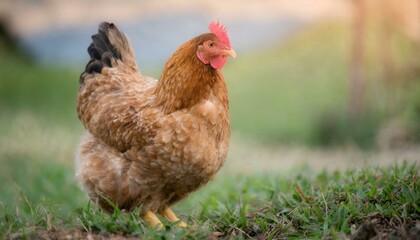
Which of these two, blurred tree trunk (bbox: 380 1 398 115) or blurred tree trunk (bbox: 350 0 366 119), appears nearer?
blurred tree trunk (bbox: 350 0 366 119)

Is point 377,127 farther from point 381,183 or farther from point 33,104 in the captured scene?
point 33,104

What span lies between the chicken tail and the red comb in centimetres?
142

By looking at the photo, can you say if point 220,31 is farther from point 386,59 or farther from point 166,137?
point 386,59

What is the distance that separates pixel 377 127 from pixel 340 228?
10127 mm

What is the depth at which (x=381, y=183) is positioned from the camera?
429cm

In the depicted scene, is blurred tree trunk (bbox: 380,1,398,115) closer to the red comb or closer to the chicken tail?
the chicken tail

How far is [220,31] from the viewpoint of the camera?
158 inches

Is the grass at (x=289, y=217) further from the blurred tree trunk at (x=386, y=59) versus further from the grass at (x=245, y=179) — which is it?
the blurred tree trunk at (x=386, y=59)

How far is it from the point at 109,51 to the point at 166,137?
1715mm

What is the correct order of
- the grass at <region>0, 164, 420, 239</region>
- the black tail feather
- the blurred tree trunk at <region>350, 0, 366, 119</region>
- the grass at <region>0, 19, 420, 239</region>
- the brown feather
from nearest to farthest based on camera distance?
1. the grass at <region>0, 164, 420, 239</region>
2. the grass at <region>0, 19, 420, 239</region>
3. the brown feather
4. the black tail feather
5. the blurred tree trunk at <region>350, 0, 366, 119</region>

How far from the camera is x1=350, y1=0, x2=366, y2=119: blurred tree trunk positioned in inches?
568

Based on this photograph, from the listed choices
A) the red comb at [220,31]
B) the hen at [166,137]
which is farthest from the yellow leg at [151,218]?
the red comb at [220,31]

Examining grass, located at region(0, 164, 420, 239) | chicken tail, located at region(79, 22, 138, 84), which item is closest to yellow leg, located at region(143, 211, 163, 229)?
grass, located at region(0, 164, 420, 239)

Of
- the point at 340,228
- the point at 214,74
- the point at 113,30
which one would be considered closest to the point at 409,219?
the point at 340,228
